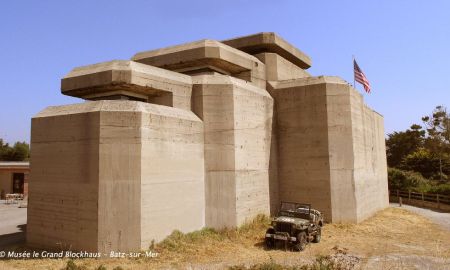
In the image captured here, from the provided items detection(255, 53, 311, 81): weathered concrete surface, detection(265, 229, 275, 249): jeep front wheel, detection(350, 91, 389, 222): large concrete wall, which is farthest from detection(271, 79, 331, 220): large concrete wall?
detection(265, 229, 275, 249): jeep front wheel

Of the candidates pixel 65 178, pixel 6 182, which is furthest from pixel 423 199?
pixel 6 182

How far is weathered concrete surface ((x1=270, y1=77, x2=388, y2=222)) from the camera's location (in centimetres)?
1769

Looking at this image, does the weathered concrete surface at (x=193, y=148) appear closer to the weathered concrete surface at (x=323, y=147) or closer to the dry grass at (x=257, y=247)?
the weathered concrete surface at (x=323, y=147)

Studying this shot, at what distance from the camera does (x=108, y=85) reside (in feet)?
46.5

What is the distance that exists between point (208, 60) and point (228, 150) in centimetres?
513

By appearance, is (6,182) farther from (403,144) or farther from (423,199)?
(403,144)

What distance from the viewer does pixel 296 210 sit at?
46.0 ft

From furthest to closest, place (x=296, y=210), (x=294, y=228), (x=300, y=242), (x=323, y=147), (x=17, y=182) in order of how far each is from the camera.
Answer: (x=17, y=182) → (x=323, y=147) → (x=296, y=210) → (x=294, y=228) → (x=300, y=242)

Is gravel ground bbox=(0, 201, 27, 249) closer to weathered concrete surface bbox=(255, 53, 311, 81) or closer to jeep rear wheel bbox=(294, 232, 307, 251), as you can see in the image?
jeep rear wheel bbox=(294, 232, 307, 251)

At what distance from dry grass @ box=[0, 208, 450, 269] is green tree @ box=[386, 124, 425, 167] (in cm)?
3951

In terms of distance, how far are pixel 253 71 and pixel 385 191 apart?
14767mm

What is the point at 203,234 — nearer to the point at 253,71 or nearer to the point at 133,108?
the point at 133,108

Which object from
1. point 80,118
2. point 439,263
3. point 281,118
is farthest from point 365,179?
point 80,118

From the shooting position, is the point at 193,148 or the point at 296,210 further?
the point at 193,148
